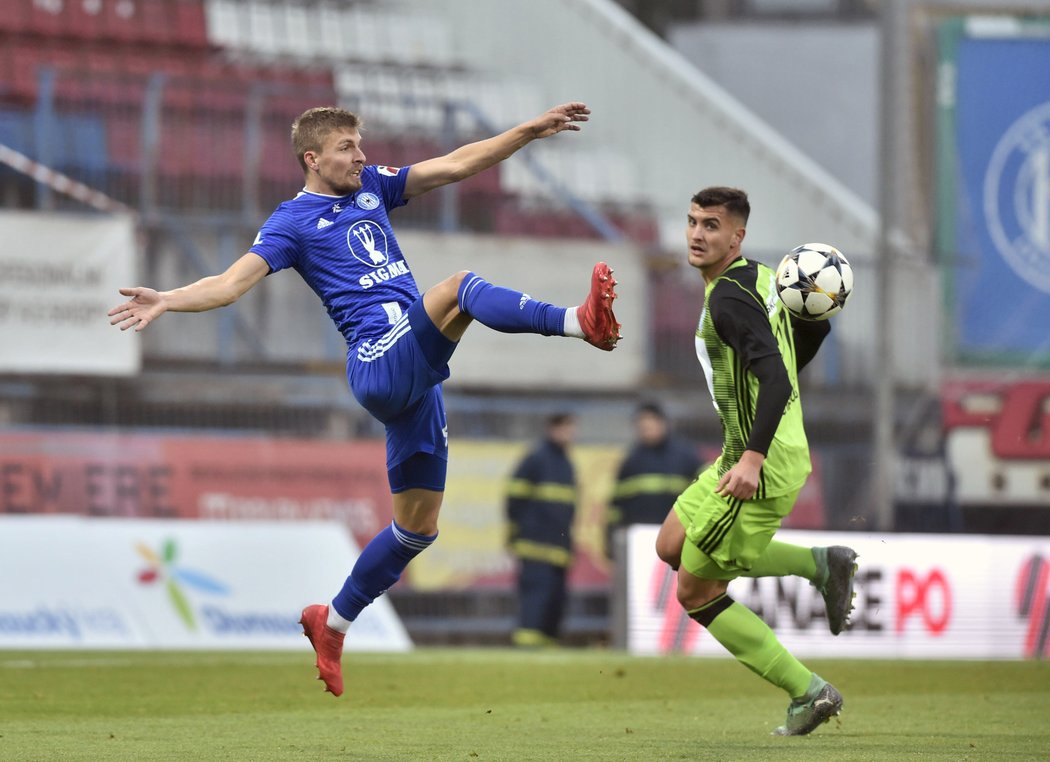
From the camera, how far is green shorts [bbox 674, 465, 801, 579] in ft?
24.5

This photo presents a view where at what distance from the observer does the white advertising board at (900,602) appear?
555 inches

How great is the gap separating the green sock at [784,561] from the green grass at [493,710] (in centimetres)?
67

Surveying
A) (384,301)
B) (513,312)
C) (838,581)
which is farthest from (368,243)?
(838,581)

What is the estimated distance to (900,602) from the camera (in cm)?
1459

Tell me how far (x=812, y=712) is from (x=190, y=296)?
289 centimetres

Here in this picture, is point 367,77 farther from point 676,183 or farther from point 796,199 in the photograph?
point 796,199

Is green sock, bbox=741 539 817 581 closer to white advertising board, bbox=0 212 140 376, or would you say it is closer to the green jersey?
the green jersey

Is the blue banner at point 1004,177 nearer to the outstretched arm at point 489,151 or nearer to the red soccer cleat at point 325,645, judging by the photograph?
the outstretched arm at point 489,151

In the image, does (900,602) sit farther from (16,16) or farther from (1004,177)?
(16,16)

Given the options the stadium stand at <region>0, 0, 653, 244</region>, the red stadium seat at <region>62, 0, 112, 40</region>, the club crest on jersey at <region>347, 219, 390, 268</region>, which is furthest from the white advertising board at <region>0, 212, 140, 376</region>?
the club crest on jersey at <region>347, 219, 390, 268</region>

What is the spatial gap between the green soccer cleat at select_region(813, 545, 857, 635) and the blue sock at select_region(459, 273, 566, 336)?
1602mm

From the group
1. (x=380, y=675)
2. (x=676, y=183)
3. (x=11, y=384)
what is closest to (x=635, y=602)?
(x=380, y=675)

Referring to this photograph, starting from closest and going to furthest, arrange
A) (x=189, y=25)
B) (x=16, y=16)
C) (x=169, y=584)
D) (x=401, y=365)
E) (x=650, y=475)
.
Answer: (x=401, y=365) < (x=169, y=584) < (x=650, y=475) < (x=16, y=16) < (x=189, y=25)

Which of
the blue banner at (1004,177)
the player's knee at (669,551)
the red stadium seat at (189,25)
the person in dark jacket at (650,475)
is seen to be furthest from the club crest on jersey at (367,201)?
the blue banner at (1004,177)
